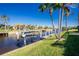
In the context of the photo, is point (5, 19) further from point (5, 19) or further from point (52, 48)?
point (52, 48)

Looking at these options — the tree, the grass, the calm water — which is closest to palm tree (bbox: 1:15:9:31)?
the tree

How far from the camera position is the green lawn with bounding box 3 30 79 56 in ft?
11.0

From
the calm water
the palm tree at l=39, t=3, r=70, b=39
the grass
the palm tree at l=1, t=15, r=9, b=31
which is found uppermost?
Result: the palm tree at l=39, t=3, r=70, b=39

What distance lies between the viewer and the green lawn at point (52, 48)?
334 centimetres

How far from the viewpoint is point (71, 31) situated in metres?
3.42

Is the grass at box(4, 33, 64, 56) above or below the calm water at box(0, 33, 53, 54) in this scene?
below

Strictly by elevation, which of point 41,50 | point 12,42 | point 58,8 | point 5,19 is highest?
point 58,8

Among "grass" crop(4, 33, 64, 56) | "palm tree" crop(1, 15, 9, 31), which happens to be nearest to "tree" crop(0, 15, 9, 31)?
"palm tree" crop(1, 15, 9, 31)

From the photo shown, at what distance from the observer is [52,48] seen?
3377mm

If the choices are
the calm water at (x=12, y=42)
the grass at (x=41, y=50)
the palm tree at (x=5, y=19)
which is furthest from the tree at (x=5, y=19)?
the grass at (x=41, y=50)

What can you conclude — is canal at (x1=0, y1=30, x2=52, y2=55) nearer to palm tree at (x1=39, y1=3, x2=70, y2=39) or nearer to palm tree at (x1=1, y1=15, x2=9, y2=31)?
palm tree at (x1=1, y1=15, x2=9, y2=31)

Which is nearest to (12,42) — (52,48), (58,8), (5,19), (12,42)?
(12,42)

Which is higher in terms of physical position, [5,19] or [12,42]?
[5,19]

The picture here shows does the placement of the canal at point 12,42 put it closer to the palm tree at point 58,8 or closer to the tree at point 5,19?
the tree at point 5,19
